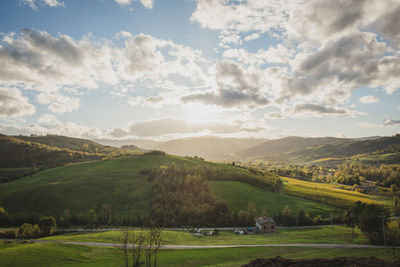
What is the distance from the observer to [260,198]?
472 ft

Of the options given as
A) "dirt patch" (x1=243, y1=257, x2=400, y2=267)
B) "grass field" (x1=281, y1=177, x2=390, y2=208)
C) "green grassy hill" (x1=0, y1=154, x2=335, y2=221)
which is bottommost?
"grass field" (x1=281, y1=177, x2=390, y2=208)

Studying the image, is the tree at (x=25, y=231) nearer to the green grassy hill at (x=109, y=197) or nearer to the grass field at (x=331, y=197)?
the green grassy hill at (x=109, y=197)

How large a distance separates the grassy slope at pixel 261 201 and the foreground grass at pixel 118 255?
3006 inches

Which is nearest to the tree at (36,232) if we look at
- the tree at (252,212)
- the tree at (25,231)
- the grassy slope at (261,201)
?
the tree at (25,231)

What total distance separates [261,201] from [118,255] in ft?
346

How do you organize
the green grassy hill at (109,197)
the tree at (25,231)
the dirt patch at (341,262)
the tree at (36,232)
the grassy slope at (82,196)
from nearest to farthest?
the dirt patch at (341,262), the tree at (25,231), the tree at (36,232), the green grassy hill at (109,197), the grassy slope at (82,196)

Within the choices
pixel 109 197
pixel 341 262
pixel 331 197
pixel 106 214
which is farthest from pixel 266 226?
pixel 109 197

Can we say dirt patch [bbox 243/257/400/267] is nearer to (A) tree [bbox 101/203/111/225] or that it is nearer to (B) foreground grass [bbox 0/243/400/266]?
(B) foreground grass [bbox 0/243/400/266]

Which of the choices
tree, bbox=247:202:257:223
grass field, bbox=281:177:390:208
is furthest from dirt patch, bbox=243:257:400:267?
grass field, bbox=281:177:390:208

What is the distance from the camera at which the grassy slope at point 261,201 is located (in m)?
130

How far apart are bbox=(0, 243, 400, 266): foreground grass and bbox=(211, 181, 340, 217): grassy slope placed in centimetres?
7635

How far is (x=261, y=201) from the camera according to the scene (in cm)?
13988

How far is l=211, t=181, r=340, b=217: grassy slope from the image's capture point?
130 m

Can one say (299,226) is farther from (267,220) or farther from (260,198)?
(260,198)
